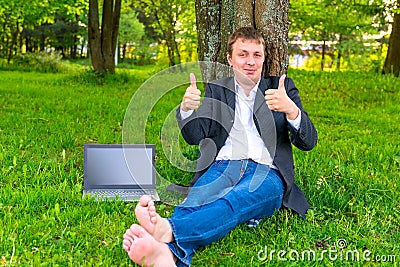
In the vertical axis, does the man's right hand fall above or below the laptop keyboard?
above

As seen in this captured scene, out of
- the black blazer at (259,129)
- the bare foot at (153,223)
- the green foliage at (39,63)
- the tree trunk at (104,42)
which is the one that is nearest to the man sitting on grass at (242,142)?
the black blazer at (259,129)

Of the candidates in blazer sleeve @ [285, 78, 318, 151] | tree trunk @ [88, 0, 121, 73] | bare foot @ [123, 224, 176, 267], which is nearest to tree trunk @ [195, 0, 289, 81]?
blazer sleeve @ [285, 78, 318, 151]

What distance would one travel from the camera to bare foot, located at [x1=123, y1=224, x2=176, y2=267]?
273cm

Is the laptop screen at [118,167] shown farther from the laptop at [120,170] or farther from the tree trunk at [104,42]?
the tree trunk at [104,42]

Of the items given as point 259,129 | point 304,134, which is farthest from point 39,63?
point 304,134

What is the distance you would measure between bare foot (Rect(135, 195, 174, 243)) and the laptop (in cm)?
127

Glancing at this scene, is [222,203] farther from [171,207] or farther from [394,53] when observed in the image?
[394,53]

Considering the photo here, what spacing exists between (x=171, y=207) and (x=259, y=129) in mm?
973

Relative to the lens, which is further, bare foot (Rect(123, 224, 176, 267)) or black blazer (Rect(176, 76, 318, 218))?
black blazer (Rect(176, 76, 318, 218))

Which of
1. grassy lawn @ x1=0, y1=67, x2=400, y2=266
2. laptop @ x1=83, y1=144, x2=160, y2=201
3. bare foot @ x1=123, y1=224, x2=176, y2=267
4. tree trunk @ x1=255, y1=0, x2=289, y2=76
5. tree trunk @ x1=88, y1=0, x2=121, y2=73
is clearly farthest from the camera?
tree trunk @ x1=88, y1=0, x2=121, y2=73

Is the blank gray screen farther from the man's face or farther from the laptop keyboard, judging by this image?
the man's face

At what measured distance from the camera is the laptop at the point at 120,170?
419cm

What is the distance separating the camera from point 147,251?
8.96ft

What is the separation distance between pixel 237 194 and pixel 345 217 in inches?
39.4
